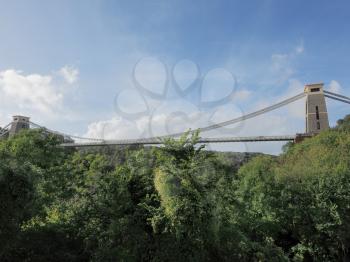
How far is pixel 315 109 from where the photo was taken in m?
72.8

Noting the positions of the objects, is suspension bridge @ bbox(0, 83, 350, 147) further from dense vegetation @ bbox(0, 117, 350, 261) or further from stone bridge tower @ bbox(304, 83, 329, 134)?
dense vegetation @ bbox(0, 117, 350, 261)

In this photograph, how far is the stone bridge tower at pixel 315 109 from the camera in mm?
70250

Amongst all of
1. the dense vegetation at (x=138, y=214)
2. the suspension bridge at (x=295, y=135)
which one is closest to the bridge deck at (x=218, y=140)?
the suspension bridge at (x=295, y=135)

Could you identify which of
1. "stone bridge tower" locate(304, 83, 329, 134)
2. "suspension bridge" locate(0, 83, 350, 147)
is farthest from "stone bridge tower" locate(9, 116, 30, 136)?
"stone bridge tower" locate(304, 83, 329, 134)

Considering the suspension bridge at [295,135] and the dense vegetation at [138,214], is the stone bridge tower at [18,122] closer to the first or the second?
the suspension bridge at [295,135]

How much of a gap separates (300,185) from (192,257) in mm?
12227

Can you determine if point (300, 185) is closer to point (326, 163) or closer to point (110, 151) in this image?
point (326, 163)

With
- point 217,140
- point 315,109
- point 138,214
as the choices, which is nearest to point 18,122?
point 217,140

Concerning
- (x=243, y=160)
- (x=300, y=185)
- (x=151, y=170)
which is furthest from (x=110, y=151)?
(x=151, y=170)

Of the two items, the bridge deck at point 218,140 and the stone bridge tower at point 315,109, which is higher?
the stone bridge tower at point 315,109

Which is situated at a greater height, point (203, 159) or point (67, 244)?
point (203, 159)

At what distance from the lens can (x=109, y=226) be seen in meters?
12.8

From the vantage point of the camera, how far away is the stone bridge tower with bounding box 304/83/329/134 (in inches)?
2766

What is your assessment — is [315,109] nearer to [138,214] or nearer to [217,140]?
[217,140]
